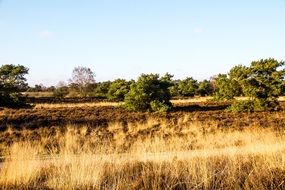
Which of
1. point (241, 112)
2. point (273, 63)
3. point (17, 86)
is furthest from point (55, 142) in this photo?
point (17, 86)

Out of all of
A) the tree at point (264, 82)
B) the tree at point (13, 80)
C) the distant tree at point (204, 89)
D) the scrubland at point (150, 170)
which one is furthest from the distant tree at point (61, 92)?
the scrubland at point (150, 170)

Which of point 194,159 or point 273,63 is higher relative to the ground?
point 273,63

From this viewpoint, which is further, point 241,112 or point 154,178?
point 241,112

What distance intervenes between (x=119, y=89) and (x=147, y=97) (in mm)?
20553

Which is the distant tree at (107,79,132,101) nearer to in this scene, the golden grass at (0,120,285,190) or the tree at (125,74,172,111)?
the tree at (125,74,172,111)

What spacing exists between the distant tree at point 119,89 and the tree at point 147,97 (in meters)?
16.6

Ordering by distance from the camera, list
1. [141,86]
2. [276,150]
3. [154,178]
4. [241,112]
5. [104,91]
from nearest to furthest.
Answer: [154,178] → [276,150] → [241,112] → [141,86] → [104,91]

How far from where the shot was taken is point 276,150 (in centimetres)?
1191

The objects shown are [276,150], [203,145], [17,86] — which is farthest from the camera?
[17,86]

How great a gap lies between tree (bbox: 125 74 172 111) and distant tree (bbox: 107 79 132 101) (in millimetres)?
16601

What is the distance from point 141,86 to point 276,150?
24419 millimetres

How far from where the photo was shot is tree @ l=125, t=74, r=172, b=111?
115ft

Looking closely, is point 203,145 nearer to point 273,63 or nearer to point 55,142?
point 55,142

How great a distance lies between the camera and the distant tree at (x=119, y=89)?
54669 millimetres
